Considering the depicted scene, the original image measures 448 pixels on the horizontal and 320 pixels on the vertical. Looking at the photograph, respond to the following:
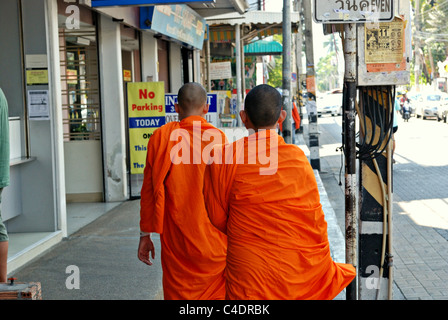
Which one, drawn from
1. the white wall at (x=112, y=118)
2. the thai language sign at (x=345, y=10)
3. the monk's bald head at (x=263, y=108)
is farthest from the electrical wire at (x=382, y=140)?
the white wall at (x=112, y=118)

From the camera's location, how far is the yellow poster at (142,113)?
11.0 meters

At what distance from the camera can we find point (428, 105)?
40.0 metres

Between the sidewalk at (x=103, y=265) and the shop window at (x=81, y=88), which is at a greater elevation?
the shop window at (x=81, y=88)

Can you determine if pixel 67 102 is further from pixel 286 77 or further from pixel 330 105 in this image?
pixel 330 105

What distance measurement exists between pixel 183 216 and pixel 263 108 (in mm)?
1263

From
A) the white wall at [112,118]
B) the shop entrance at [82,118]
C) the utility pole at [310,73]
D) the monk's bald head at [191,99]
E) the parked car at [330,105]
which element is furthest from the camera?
the parked car at [330,105]

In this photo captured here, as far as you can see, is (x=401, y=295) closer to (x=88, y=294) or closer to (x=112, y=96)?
(x=88, y=294)

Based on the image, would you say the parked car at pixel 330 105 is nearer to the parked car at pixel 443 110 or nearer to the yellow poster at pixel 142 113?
the parked car at pixel 443 110

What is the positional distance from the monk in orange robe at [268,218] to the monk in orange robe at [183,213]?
3.11ft

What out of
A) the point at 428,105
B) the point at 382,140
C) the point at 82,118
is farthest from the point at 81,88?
the point at 428,105

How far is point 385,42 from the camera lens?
4809 millimetres

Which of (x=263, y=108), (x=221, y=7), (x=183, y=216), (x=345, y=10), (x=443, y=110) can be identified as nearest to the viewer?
(x=263, y=108)

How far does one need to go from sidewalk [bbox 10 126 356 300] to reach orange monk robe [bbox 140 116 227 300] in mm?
1630
